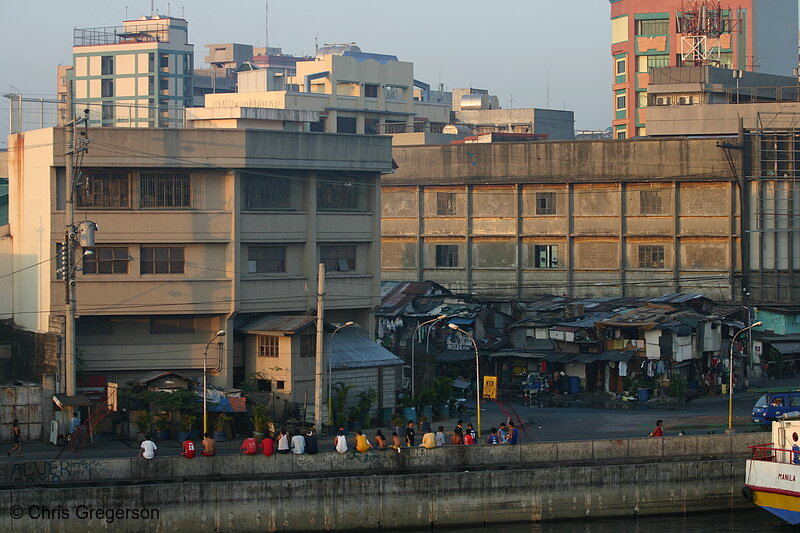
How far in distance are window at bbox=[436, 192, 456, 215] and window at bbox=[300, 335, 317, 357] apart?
112 feet

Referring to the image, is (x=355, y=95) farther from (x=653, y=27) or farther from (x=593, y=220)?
(x=593, y=220)

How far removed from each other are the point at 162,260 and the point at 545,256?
3613 cm

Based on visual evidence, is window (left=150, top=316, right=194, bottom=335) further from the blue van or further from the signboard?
the blue van

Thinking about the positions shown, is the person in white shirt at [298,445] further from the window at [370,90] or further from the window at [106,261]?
the window at [370,90]

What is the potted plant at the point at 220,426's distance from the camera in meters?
45.5

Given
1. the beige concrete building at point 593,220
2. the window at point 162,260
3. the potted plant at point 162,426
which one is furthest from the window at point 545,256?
the potted plant at point 162,426

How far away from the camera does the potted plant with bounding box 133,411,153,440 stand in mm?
45344

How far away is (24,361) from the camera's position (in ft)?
167

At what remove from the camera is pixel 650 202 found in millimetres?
76750

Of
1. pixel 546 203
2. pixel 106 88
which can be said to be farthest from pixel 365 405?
pixel 106 88

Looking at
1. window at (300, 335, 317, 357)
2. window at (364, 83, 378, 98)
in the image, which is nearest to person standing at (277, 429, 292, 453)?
window at (300, 335, 317, 357)

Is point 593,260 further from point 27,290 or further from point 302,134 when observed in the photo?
point 27,290

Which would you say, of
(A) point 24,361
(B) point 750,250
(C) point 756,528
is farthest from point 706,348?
(A) point 24,361

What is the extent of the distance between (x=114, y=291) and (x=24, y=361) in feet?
17.5
